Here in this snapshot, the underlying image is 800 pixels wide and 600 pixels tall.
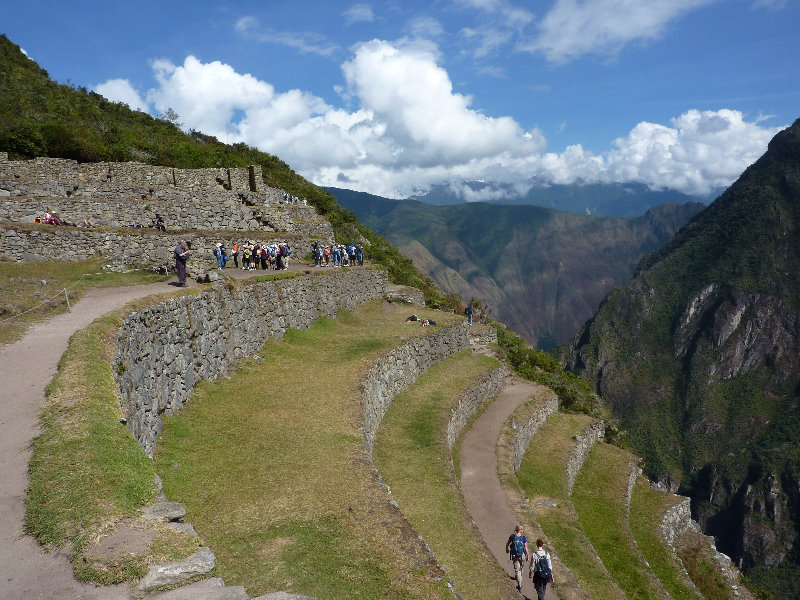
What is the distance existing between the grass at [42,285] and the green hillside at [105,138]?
18.7m

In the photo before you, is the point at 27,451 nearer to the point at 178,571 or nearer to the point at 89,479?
the point at 89,479

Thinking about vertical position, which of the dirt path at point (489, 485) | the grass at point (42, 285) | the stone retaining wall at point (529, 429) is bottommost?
the stone retaining wall at point (529, 429)

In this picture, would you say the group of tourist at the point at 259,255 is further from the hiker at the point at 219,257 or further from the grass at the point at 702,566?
the grass at the point at 702,566

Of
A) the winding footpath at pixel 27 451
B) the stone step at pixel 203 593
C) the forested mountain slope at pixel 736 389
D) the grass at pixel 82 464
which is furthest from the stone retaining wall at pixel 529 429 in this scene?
the forested mountain slope at pixel 736 389

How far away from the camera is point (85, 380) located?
10188 millimetres

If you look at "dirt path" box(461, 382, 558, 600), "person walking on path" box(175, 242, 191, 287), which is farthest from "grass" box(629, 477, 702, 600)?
"person walking on path" box(175, 242, 191, 287)

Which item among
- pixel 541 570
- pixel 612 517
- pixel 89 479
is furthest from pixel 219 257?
pixel 612 517

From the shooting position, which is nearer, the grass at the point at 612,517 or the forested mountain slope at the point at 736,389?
the grass at the point at 612,517

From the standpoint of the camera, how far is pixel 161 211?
2817 centimetres

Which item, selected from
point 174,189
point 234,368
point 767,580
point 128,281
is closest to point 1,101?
point 174,189

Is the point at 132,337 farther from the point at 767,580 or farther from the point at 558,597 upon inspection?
the point at 767,580

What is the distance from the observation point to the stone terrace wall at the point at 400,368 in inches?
756

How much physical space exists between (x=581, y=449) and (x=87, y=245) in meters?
29.3

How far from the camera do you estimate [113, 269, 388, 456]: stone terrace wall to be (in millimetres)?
12125
